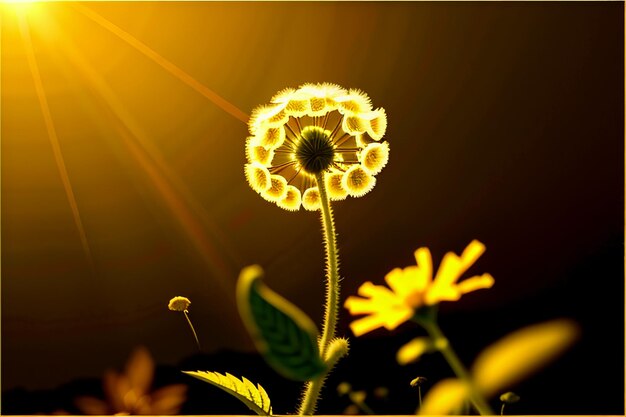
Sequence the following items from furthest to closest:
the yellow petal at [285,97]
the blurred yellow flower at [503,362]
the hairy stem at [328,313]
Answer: the yellow petal at [285,97]
the hairy stem at [328,313]
the blurred yellow flower at [503,362]

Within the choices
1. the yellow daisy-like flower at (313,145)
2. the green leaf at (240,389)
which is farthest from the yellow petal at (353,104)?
the green leaf at (240,389)

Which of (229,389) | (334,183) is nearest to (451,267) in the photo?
(229,389)

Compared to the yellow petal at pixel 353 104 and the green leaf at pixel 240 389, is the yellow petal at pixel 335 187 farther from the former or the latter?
the green leaf at pixel 240 389

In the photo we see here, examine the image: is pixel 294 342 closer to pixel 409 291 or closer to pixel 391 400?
pixel 409 291

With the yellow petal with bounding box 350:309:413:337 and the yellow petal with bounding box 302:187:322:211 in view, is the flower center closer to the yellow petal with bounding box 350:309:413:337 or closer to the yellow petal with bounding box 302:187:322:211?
the yellow petal with bounding box 302:187:322:211

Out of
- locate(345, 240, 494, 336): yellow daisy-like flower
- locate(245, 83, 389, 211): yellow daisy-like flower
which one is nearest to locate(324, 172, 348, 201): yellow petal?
locate(245, 83, 389, 211): yellow daisy-like flower

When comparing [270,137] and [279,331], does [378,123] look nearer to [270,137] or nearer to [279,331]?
[270,137]
